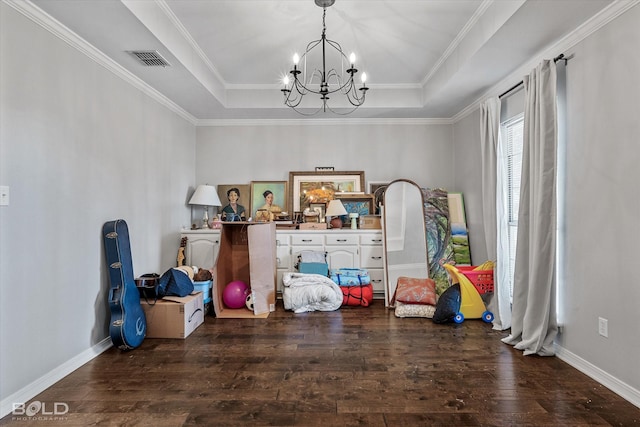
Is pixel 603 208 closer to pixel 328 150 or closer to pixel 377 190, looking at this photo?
pixel 377 190

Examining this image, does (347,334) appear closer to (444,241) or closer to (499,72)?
(444,241)

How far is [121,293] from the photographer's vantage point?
290cm

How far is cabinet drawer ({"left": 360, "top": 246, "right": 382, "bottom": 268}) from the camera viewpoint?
4.63 metres

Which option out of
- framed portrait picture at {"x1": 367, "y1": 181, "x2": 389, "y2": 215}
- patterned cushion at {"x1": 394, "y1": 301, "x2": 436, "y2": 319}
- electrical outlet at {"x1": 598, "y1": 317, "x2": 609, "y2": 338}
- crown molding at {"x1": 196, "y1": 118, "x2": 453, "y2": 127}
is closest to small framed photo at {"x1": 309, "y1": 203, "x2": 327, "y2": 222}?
framed portrait picture at {"x1": 367, "y1": 181, "x2": 389, "y2": 215}

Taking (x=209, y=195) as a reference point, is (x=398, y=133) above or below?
above

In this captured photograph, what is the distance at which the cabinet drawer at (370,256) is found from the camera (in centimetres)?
463

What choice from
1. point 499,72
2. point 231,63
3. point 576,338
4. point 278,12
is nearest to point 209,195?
point 231,63

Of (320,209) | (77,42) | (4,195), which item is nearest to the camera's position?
(4,195)

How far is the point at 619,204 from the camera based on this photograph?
227 cm

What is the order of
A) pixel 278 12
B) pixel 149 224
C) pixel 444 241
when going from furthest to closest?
1. pixel 444 241
2. pixel 149 224
3. pixel 278 12

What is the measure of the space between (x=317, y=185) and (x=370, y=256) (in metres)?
1.31

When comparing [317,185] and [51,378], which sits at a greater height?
[317,185]

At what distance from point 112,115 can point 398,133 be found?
12.0 ft

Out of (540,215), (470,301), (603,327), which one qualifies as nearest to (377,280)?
(470,301)
